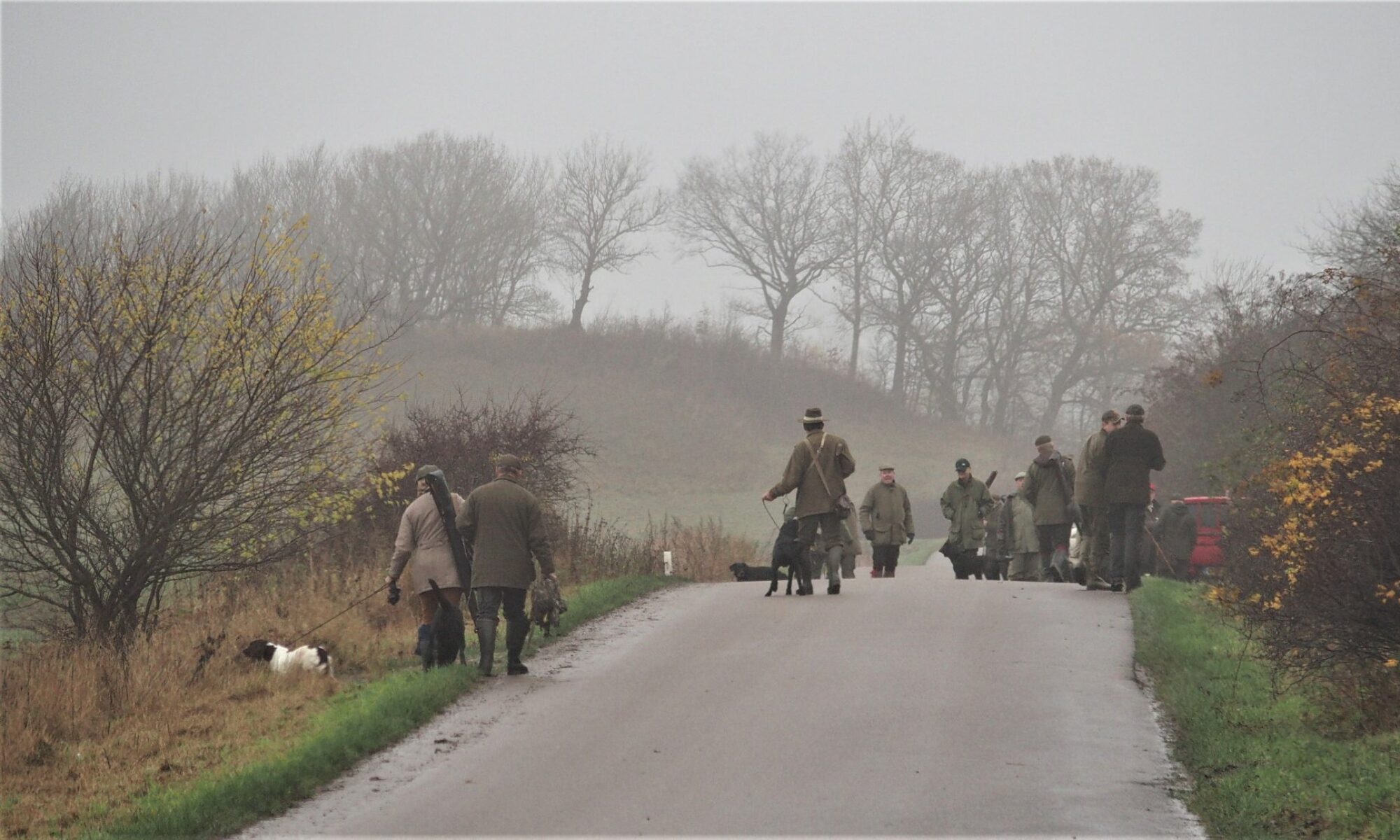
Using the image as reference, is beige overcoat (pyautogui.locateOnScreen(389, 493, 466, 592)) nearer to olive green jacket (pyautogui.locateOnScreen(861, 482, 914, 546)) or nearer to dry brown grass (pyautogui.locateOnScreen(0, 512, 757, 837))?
dry brown grass (pyautogui.locateOnScreen(0, 512, 757, 837))

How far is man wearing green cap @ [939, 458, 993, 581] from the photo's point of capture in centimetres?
2275

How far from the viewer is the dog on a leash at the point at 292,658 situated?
13875mm

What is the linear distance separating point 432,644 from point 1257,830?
7.39 metres

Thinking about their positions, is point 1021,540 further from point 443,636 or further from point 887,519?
point 443,636

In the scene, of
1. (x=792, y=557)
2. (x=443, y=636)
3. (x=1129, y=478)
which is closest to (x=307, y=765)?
(x=443, y=636)

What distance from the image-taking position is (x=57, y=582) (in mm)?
15453

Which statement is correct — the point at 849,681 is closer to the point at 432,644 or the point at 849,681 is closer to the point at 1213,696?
the point at 1213,696

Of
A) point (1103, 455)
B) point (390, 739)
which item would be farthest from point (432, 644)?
point (1103, 455)

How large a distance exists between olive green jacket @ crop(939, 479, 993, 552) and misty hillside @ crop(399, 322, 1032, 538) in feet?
118

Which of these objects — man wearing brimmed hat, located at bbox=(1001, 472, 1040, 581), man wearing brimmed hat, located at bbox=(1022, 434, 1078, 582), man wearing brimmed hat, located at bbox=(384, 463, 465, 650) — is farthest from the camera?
man wearing brimmed hat, located at bbox=(1001, 472, 1040, 581)

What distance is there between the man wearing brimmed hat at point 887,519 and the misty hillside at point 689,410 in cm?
3630

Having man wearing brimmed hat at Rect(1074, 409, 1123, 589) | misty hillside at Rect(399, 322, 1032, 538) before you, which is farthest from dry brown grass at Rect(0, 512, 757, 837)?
misty hillside at Rect(399, 322, 1032, 538)

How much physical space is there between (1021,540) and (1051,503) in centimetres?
232

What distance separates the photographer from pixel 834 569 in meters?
18.1
